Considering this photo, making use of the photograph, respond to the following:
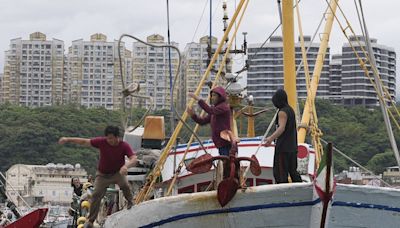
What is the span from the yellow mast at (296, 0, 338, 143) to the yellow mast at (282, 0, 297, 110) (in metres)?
1.29

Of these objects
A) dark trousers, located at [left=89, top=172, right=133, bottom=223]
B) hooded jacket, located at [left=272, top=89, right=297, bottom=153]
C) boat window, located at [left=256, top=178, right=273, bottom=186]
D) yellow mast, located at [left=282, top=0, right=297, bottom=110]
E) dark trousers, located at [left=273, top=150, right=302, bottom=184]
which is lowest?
boat window, located at [left=256, top=178, right=273, bottom=186]

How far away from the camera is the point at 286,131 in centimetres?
1380

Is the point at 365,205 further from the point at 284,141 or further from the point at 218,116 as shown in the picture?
the point at 218,116

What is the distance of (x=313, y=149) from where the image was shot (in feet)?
57.5

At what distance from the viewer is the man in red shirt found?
43.9ft

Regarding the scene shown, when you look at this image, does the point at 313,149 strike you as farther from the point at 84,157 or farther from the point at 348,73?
the point at 348,73

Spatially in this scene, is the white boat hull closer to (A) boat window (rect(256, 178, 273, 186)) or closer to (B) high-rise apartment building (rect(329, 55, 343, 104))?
(A) boat window (rect(256, 178, 273, 186))

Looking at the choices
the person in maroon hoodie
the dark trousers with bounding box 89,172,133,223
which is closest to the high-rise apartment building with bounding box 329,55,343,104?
the person in maroon hoodie

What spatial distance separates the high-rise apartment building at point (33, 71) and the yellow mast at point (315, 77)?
133818mm

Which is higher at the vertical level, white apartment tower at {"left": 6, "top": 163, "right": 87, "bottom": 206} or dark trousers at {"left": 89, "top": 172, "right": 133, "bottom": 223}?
dark trousers at {"left": 89, "top": 172, "right": 133, "bottom": 223}

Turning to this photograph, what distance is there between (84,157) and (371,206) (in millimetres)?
72206

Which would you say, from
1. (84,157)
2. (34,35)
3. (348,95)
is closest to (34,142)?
(84,157)

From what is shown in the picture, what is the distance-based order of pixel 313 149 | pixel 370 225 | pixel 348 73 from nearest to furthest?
1. pixel 370 225
2. pixel 313 149
3. pixel 348 73

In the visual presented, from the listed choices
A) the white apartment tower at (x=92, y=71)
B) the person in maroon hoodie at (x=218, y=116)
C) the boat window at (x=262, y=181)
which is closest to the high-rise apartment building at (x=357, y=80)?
the white apartment tower at (x=92, y=71)
